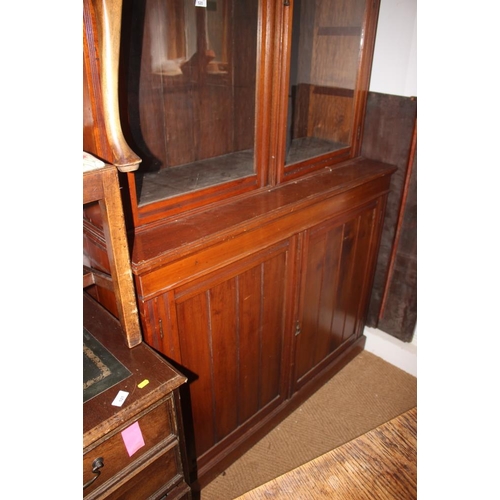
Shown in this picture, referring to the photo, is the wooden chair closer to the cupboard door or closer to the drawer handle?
the drawer handle

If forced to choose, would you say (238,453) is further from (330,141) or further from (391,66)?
(391,66)

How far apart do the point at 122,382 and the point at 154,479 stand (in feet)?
1.16

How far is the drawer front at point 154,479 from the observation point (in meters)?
1.09

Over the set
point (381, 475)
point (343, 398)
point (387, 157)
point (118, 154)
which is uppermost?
point (118, 154)

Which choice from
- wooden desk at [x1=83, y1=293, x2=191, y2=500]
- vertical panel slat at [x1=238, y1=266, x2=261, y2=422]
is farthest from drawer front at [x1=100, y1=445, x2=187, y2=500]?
vertical panel slat at [x1=238, y1=266, x2=261, y2=422]

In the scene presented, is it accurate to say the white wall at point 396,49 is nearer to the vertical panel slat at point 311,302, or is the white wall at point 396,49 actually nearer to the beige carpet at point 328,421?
the vertical panel slat at point 311,302

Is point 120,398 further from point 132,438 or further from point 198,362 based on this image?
point 198,362

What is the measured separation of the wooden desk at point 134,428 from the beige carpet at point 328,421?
0.61 metres

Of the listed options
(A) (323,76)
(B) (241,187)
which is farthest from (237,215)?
(A) (323,76)

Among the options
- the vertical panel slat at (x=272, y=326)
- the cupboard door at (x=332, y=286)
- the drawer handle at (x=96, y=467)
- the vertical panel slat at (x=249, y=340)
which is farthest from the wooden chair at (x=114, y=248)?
the cupboard door at (x=332, y=286)

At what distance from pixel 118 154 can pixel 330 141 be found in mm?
1341

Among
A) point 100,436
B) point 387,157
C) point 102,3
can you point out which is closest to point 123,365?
point 100,436

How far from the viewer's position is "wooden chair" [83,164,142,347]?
93 cm

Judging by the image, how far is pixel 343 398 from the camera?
7.38ft
